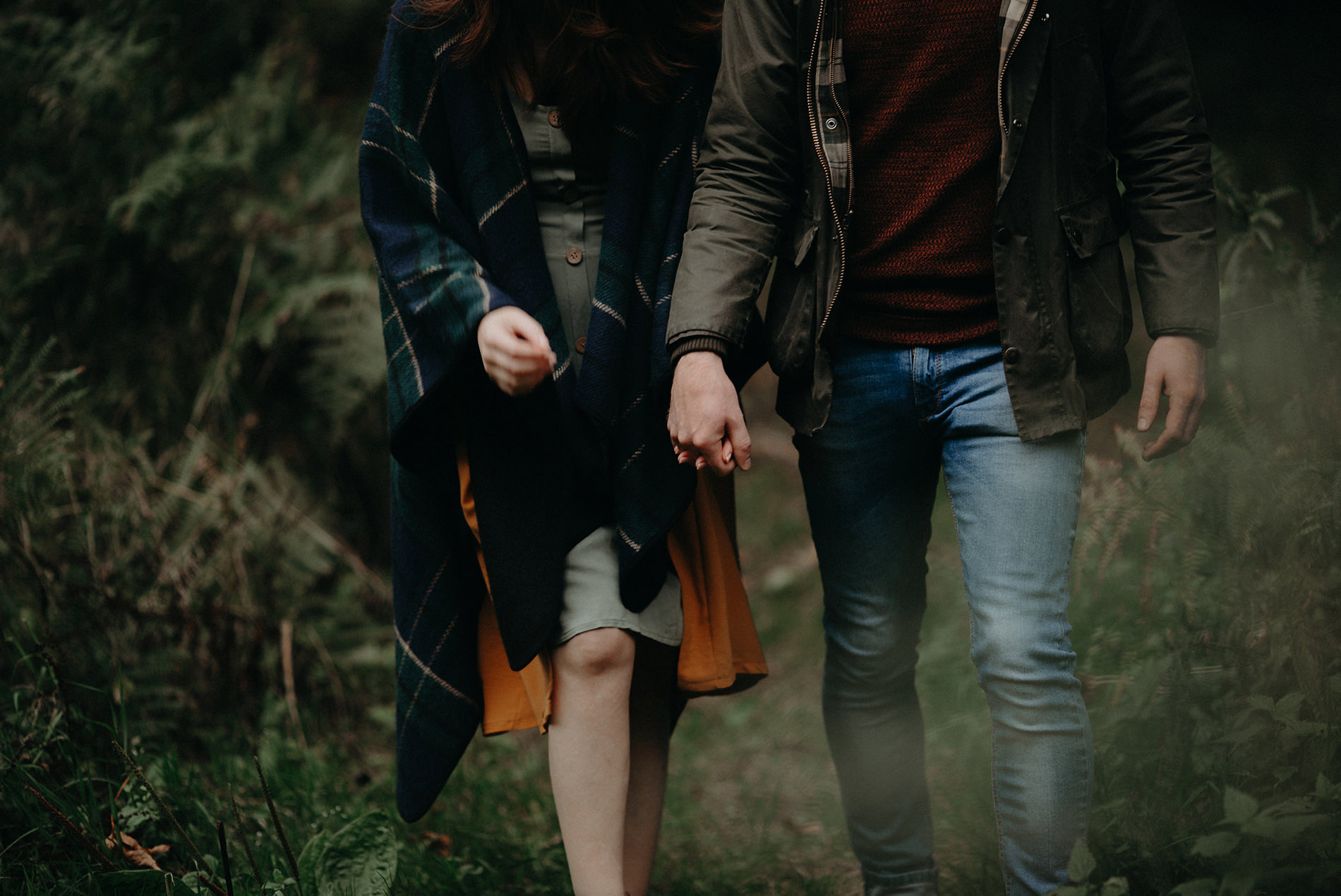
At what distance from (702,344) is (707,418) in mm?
158

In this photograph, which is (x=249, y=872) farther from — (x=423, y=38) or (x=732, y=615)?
(x=423, y=38)

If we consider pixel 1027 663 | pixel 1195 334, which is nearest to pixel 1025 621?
pixel 1027 663

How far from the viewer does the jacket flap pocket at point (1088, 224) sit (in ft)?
6.00

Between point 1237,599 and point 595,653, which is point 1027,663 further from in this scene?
point 1237,599

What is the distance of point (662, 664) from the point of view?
210 cm

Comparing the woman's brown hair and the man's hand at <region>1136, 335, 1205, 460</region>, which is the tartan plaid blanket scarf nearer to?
the woman's brown hair

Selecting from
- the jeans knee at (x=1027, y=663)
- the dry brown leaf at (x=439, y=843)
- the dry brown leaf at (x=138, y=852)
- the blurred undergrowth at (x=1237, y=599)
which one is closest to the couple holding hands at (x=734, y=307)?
the jeans knee at (x=1027, y=663)

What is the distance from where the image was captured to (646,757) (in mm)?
2127

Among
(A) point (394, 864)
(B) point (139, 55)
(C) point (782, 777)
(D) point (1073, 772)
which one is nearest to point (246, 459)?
(B) point (139, 55)

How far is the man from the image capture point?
5.90 ft

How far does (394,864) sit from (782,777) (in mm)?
1617

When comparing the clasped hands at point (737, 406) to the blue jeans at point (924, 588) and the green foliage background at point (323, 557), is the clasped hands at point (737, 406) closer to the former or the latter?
the blue jeans at point (924, 588)

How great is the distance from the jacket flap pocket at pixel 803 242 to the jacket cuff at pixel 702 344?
245mm

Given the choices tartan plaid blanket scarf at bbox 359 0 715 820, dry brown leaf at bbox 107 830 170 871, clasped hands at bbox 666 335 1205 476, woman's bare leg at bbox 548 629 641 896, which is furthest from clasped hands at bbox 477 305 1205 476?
dry brown leaf at bbox 107 830 170 871
